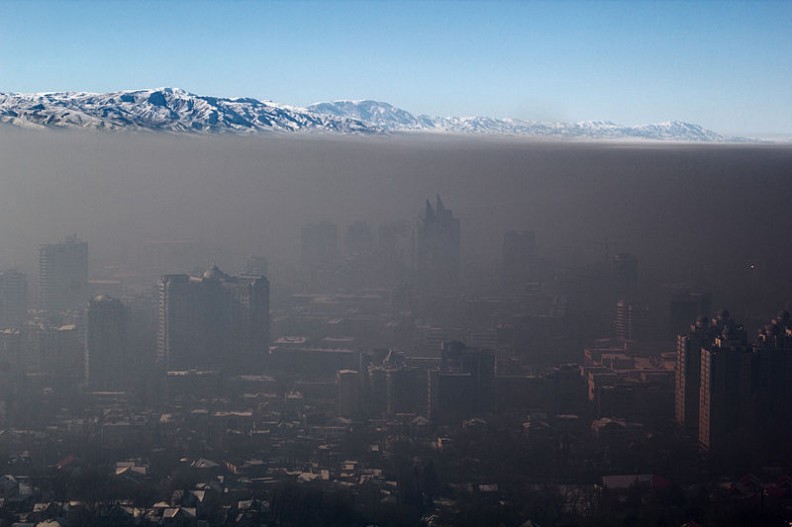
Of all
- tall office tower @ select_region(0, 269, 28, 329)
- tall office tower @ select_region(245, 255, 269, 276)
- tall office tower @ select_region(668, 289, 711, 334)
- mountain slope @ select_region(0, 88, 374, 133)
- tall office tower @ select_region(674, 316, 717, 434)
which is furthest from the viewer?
mountain slope @ select_region(0, 88, 374, 133)

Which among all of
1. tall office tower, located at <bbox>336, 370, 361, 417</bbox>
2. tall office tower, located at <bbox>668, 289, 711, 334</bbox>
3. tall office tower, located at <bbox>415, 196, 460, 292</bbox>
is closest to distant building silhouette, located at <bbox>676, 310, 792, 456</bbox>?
tall office tower, located at <bbox>668, 289, 711, 334</bbox>

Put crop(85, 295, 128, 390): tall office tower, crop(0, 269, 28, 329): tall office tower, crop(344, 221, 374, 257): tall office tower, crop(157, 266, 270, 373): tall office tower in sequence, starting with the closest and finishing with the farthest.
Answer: crop(85, 295, 128, 390): tall office tower
crop(157, 266, 270, 373): tall office tower
crop(0, 269, 28, 329): tall office tower
crop(344, 221, 374, 257): tall office tower

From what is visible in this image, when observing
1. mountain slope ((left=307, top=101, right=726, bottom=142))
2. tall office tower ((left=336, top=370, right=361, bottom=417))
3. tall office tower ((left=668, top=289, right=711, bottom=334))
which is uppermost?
mountain slope ((left=307, top=101, right=726, bottom=142))

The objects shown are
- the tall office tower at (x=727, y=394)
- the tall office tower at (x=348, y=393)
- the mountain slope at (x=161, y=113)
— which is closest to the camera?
the tall office tower at (x=727, y=394)

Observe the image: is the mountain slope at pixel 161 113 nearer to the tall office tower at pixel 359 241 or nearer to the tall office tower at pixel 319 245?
the tall office tower at pixel 319 245

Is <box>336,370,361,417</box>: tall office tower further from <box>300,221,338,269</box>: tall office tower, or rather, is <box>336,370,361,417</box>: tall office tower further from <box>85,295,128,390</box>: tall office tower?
<box>85,295,128,390</box>: tall office tower

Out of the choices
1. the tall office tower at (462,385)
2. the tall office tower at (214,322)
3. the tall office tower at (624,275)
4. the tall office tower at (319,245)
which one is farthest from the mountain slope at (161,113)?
the tall office tower at (462,385)

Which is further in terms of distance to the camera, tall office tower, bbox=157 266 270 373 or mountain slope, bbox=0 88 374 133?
mountain slope, bbox=0 88 374 133

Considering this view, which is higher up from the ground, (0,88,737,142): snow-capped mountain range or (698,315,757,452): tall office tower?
(0,88,737,142): snow-capped mountain range
